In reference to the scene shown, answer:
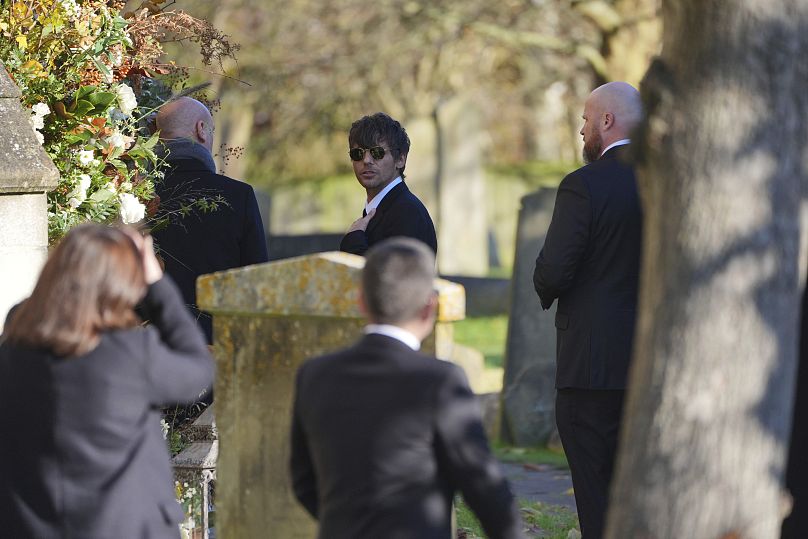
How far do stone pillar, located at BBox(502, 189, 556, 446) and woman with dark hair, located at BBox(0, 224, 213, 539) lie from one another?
5.87 m

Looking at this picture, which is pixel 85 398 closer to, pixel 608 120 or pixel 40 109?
pixel 40 109

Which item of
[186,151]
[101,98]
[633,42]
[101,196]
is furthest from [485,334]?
[101,98]

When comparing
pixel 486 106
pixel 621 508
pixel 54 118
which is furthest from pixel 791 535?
pixel 486 106

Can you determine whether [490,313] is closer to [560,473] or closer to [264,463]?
[560,473]

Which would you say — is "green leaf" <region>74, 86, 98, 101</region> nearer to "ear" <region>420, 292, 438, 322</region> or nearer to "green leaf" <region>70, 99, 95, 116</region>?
"green leaf" <region>70, 99, 95, 116</region>

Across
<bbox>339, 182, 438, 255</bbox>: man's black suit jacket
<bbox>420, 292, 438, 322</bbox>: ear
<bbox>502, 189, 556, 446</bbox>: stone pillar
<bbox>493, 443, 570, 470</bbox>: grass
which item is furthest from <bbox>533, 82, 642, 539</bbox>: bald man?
<bbox>502, 189, 556, 446</bbox>: stone pillar

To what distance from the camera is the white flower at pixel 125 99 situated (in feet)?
16.8

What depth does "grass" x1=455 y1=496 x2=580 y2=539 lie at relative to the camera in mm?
5972

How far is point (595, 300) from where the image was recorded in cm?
477

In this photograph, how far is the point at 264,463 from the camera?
385cm

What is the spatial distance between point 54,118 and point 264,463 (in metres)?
1.92

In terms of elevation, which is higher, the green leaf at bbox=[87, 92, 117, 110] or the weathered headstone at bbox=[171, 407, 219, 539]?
the green leaf at bbox=[87, 92, 117, 110]

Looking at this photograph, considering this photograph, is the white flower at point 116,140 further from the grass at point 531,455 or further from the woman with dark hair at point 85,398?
the grass at point 531,455

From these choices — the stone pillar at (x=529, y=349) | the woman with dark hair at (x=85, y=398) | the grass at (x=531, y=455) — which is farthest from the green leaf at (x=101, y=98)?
the stone pillar at (x=529, y=349)
